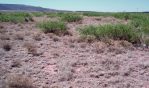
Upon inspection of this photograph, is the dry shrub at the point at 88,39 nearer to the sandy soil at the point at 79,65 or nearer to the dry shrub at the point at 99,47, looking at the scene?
the sandy soil at the point at 79,65

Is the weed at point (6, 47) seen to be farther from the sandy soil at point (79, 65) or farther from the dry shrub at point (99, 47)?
the dry shrub at point (99, 47)

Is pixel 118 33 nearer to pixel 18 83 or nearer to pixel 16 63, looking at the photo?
pixel 16 63

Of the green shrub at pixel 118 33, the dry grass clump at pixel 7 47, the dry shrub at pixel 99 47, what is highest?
the green shrub at pixel 118 33

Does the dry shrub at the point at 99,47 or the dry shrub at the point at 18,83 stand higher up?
the dry shrub at the point at 99,47

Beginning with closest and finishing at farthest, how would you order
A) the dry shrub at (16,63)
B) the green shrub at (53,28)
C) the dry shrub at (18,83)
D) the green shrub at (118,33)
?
1. the dry shrub at (18,83)
2. the dry shrub at (16,63)
3. the green shrub at (118,33)
4. the green shrub at (53,28)

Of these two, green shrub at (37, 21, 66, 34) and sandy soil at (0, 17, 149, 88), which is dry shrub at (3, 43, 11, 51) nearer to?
sandy soil at (0, 17, 149, 88)

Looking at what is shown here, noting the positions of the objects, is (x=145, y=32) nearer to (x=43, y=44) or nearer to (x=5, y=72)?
(x=43, y=44)

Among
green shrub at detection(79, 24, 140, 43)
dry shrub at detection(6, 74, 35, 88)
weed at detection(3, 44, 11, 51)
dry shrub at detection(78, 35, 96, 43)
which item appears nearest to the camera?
dry shrub at detection(6, 74, 35, 88)

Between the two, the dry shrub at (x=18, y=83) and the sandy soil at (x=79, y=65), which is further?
the sandy soil at (x=79, y=65)

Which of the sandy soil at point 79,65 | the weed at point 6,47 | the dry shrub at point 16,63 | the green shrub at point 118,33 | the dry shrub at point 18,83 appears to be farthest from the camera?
the green shrub at point 118,33

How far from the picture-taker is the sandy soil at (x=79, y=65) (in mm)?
7734

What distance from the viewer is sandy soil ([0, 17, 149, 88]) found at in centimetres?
773

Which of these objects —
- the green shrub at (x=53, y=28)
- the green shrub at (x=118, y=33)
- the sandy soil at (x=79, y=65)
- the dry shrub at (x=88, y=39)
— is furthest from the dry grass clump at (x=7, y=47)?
the green shrub at (x=53, y=28)

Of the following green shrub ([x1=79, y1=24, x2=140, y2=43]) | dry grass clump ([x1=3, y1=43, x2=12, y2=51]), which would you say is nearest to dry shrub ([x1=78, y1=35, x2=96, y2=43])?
green shrub ([x1=79, y1=24, x2=140, y2=43])
